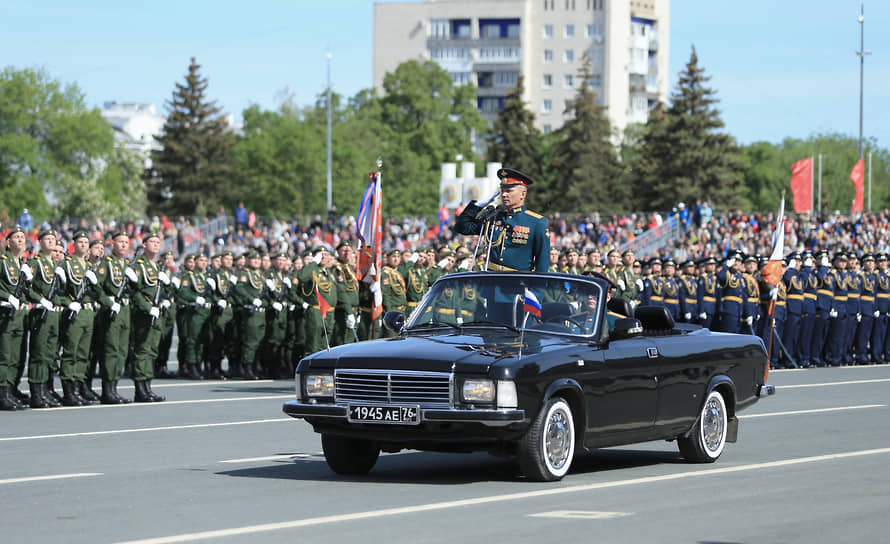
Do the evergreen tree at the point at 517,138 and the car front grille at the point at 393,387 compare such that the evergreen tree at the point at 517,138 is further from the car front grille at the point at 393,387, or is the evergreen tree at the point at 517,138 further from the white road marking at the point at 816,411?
the car front grille at the point at 393,387

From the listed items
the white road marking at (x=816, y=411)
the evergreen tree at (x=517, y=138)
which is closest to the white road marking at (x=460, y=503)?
the white road marking at (x=816, y=411)

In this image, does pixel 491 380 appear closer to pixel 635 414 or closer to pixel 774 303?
pixel 635 414

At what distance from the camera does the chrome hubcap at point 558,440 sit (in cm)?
1108

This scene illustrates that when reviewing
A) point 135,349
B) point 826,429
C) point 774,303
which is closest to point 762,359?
point 826,429

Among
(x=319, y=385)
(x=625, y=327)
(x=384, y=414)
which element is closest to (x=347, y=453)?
(x=319, y=385)

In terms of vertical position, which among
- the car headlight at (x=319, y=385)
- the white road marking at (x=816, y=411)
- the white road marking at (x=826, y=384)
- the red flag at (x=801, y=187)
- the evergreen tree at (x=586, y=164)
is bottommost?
the white road marking at (x=826, y=384)

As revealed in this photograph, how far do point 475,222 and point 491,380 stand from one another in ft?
10.9

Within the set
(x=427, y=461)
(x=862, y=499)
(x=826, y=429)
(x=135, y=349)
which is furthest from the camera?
(x=135, y=349)

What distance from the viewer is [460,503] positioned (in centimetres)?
1000

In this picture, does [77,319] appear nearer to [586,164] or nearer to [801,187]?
[801,187]

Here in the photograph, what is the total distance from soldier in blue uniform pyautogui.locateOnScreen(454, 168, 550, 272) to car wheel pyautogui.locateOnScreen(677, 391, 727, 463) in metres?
1.86

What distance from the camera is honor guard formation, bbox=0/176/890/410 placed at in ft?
59.8

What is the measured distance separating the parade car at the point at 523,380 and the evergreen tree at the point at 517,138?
88.4m

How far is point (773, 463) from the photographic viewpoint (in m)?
12.6
